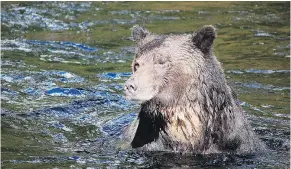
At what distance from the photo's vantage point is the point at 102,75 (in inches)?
556

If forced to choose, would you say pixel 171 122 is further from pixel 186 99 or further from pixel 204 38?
pixel 204 38

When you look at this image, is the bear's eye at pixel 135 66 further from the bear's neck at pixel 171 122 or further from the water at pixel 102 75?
the water at pixel 102 75

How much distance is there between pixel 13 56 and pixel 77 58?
1.56 meters

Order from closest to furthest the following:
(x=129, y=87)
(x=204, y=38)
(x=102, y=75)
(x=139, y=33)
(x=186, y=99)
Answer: (x=129, y=87) < (x=186, y=99) < (x=204, y=38) < (x=139, y=33) < (x=102, y=75)

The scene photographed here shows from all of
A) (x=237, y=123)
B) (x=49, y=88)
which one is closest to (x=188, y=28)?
(x=49, y=88)

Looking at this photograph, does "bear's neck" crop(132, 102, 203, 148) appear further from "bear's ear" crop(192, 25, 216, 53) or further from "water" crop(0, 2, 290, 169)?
"bear's ear" crop(192, 25, 216, 53)

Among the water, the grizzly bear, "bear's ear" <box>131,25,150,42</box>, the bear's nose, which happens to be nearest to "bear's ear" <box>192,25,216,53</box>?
the grizzly bear

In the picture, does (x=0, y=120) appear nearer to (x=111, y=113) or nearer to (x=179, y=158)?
(x=111, y=113)

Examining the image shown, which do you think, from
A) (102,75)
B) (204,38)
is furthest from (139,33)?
(102,75)

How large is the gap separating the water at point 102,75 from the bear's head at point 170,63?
925 millimetres

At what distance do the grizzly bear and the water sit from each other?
208mm

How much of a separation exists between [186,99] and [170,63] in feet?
1.61

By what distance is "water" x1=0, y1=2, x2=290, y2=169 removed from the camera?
847cm

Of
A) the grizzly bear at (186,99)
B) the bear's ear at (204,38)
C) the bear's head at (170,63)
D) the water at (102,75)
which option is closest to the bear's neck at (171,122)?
the grizzly bear at (186,99)
